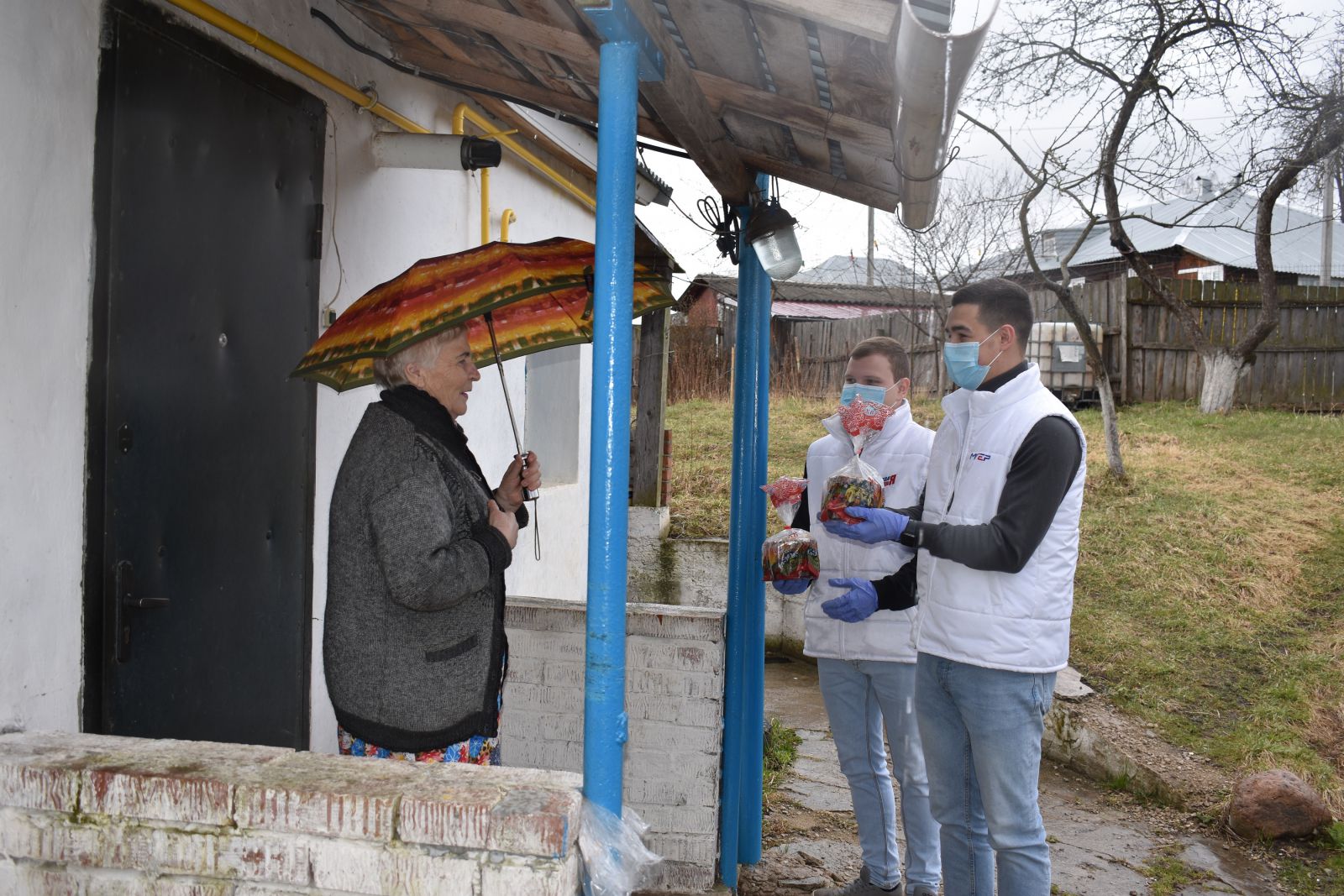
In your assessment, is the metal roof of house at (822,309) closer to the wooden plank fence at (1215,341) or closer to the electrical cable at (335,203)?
the wooden plank fence at (1215,341)

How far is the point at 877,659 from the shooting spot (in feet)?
12.1

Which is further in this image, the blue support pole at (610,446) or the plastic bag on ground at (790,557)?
the plastic bag on ground at (790,557)

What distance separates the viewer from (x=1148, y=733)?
245 inches

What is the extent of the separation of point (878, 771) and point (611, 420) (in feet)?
7.32

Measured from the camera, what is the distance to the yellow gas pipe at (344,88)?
2971mm

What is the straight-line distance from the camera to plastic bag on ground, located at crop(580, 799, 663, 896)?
202cm

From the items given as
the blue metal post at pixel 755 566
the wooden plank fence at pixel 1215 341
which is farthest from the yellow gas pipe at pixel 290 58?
the wooden plank fence at pixel 1215 341

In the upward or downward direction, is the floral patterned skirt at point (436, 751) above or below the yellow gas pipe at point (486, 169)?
below

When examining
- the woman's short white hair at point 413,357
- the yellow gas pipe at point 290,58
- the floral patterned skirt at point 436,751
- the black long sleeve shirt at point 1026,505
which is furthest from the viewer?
the yellow gas pipe at point 290,58

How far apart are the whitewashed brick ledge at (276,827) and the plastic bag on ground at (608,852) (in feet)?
0.13

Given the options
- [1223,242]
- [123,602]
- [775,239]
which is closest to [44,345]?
[123,602]

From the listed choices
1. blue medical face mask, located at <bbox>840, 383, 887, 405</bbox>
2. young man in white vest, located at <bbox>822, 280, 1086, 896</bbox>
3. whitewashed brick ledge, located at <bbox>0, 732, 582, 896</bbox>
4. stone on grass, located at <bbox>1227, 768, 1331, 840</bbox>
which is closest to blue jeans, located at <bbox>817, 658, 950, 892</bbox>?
young man in white vest, located at <bbox>822, 280, 1086, 896</bbox>

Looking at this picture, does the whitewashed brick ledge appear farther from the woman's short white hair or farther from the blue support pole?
the woman's short white hair

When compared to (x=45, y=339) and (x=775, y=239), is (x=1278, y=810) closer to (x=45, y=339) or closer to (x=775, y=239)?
(x=775, y=239)
